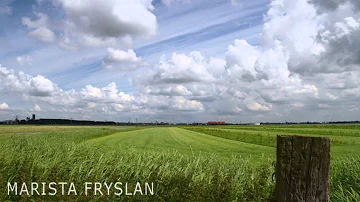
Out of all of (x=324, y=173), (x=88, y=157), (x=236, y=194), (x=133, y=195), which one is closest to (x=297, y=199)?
(x=324, y=173)

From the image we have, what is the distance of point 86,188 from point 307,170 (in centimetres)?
391

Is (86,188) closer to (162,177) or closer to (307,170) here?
(162,177)

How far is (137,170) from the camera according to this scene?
579 cm

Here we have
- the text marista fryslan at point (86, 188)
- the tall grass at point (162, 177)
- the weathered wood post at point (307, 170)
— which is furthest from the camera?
the text marista fryslan at point (86, 188)

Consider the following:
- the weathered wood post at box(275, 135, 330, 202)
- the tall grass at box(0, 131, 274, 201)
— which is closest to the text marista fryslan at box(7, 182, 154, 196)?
the tall grass at box(0, 131, 274, 201)

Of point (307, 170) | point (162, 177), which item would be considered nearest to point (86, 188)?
point (162, 177)

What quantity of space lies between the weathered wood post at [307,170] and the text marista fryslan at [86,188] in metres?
2.72

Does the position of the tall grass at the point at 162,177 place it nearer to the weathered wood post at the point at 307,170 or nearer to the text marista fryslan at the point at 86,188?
the text marista fryslan at the point at 86,188

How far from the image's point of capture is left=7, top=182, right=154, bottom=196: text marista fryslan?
5.12 m

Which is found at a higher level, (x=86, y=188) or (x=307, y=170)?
(x=307, y=170)

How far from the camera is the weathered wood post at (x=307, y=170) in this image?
2.99m

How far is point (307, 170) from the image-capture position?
3016 millimetres

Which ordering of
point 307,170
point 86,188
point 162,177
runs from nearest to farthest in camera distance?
point 307,170, point 86,188, point 162,177

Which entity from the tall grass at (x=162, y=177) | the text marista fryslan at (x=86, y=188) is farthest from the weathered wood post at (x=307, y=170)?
the text marista fryslan at (x=86, y=188)
